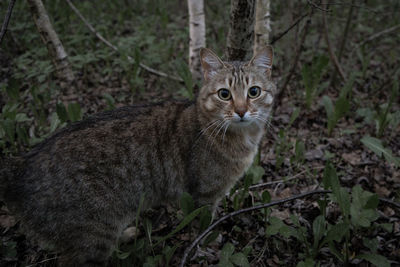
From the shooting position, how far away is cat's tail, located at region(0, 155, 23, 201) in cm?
234

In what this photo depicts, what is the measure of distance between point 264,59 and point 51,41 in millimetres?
3784

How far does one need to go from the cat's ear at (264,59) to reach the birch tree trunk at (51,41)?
364cm

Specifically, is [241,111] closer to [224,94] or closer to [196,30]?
[224,94]

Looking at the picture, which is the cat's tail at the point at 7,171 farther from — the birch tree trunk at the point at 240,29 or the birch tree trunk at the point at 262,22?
the birch tree trunk at the point at 262,22

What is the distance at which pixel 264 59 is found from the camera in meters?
2.81

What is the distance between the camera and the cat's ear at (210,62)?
2.75 meters

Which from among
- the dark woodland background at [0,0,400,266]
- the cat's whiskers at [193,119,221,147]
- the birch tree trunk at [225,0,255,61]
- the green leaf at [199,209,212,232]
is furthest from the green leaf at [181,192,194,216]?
the birch tree trunk at [225,0,255,61]

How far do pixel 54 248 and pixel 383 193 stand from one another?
137 inches

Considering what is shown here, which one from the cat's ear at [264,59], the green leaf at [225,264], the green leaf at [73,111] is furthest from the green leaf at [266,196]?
the green leaf at [73,111]

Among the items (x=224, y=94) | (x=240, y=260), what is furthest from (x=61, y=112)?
(x=240, y=260)

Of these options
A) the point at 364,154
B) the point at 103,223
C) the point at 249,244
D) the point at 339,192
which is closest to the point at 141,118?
the point at 103,223

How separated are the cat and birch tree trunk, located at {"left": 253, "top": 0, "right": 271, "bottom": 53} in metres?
1.38

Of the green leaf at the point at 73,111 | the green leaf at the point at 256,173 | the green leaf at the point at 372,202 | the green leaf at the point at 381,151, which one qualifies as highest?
the green leaf at the point at 73,111

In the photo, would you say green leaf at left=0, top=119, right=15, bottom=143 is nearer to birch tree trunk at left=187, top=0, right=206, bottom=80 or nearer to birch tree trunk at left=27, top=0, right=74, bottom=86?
birch tree trunk at left=27, top=0, right=74, bottom=86
